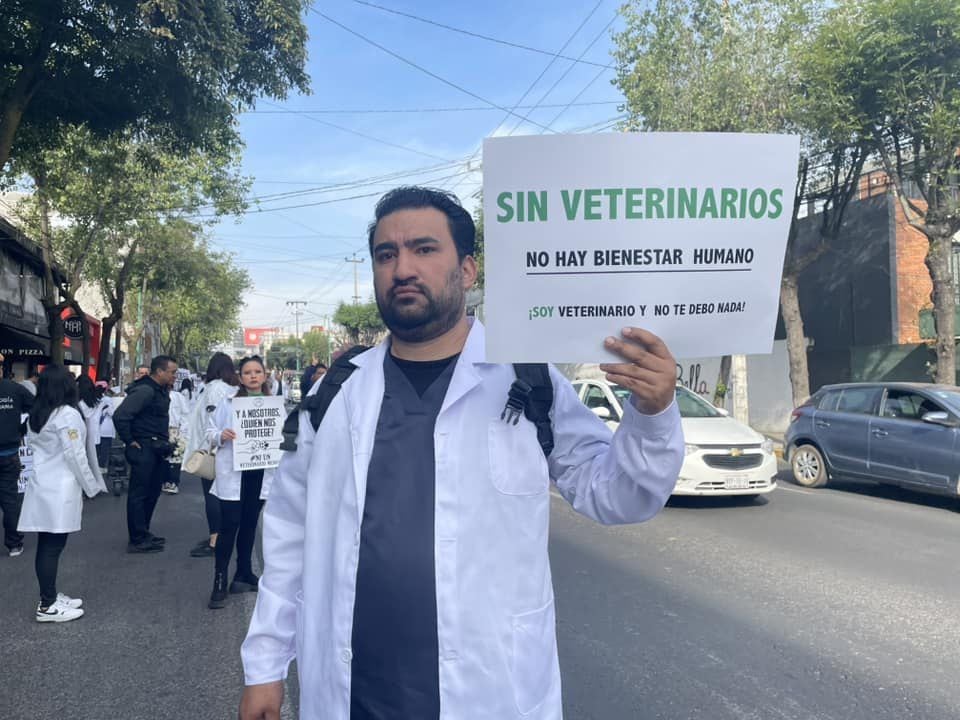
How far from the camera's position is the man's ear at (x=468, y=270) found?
2197 mm

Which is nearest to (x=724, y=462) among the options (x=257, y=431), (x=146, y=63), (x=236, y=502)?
(x=257, y=431)

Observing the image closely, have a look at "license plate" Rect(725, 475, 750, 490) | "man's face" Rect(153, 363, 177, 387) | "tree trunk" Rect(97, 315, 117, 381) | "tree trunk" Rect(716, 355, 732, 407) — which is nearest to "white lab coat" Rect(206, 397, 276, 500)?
"man's face" Rect(153, 363, 177, 387)

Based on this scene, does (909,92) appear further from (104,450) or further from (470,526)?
(104,450)

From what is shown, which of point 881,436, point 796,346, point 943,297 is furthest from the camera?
point 796,346

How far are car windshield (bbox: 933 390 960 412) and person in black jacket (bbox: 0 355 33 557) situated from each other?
10229 millimetres

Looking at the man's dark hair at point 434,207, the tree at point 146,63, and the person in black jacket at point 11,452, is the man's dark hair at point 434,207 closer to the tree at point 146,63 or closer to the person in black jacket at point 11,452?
the person in black jacket at point 11,452

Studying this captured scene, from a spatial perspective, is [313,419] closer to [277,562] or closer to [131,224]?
[277,562]

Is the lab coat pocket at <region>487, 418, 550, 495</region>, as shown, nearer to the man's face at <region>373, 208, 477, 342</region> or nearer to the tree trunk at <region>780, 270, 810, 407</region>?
the man's face at <region>373, 208, 477, 342</region>

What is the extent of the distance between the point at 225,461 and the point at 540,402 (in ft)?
15.9

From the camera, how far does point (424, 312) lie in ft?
6.71

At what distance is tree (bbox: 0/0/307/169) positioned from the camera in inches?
373

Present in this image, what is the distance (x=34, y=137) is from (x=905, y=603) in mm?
12925

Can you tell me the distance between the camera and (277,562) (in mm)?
2076

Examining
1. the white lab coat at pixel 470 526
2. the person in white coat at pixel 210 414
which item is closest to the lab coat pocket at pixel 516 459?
the white lab coat at pixel 470 526
